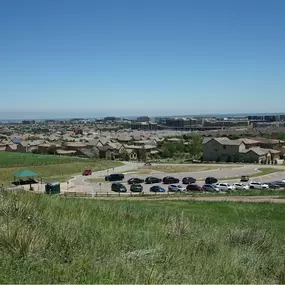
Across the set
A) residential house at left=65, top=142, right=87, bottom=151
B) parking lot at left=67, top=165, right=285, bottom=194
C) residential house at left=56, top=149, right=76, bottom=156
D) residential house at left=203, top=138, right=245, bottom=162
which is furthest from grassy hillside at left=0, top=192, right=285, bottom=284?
residential house at left=65, top=142, right=87, bottom=151

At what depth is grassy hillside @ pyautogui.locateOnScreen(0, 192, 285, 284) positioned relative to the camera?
503 centimetres

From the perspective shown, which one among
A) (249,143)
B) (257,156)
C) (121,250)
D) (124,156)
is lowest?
(124,156)

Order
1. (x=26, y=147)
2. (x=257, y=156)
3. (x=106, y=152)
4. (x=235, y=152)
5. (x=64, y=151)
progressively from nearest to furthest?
(x=257, y=156)
(x=235, y=152)
(x=106, y=152)
(x=64, y=151)
(x=26, y=147)

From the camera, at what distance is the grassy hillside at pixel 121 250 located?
5027 millimetres

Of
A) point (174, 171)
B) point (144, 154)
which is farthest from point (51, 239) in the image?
point (144, 154)

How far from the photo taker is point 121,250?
628cm

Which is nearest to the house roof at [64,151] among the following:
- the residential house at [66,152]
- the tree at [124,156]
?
the residential house at [66,152]

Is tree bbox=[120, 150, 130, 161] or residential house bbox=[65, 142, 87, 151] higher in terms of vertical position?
residential house bbox=[65, 142, 87, 151]

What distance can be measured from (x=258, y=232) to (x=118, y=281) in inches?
166

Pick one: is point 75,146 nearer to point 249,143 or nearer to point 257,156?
point 249,143

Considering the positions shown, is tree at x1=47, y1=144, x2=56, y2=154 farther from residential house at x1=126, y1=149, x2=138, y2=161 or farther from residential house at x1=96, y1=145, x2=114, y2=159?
residential house at x1=126, y1=149, x2=138, y2=161

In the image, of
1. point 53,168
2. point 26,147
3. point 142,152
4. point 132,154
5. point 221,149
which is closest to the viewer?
point 53,168

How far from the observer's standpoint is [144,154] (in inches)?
3780

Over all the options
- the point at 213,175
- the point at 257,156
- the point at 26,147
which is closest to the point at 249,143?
the point at 257,156
